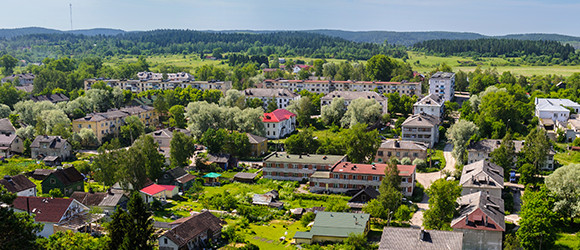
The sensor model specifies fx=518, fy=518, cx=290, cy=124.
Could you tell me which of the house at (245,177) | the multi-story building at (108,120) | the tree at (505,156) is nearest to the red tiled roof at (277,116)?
the house at (245,177)

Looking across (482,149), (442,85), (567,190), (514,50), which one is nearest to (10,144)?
(482,149)

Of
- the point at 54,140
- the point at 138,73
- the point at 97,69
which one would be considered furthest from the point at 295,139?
the point at 97,69

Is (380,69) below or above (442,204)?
above

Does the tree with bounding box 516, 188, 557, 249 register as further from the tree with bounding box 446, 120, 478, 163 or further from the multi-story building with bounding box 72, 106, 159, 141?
the multi-story building with bounding box 72, 106, 159, 141

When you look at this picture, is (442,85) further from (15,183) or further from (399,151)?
(15,183)

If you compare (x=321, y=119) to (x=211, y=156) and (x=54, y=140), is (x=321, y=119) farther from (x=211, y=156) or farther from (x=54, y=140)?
(x=54, y=140)

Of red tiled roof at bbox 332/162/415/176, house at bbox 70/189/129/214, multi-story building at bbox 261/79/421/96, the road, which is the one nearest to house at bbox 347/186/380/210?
red tiled roof at bbox 332/162/415/176
